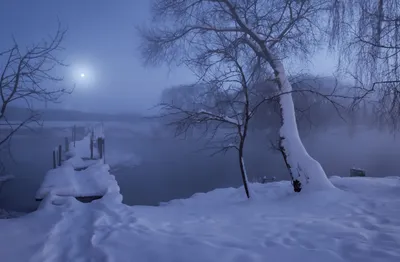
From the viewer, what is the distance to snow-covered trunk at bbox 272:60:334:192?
249 inches

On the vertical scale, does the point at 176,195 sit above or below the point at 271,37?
below

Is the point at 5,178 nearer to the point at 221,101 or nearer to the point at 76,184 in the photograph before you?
the point at 76,184

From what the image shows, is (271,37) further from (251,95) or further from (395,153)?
(395,153)

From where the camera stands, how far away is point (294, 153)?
677cm

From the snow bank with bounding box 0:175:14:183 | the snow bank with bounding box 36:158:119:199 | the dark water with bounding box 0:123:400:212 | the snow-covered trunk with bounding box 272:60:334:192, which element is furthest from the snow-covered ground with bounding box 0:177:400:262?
the snow bank with bounding box 0:175:14:183

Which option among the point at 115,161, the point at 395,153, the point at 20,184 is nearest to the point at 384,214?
the point at 20,184

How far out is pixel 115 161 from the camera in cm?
3011

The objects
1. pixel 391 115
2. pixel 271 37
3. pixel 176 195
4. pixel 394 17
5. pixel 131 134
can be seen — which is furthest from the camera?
pixel 131 134

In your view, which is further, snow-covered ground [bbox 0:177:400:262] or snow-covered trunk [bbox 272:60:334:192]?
snow-covered trunk [bbox 272:60:334:192]

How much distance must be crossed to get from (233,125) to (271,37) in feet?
8.49

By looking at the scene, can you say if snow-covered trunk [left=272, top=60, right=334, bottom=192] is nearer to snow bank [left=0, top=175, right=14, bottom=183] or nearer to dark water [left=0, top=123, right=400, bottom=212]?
dark water [left=0, top=123, right=400, bottom=212]

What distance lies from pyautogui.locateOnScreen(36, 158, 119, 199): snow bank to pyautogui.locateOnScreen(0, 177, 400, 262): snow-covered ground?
1285 millimetres

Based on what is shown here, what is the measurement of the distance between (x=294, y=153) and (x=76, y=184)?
5861 millimetres

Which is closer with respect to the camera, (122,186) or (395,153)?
(122,186)
